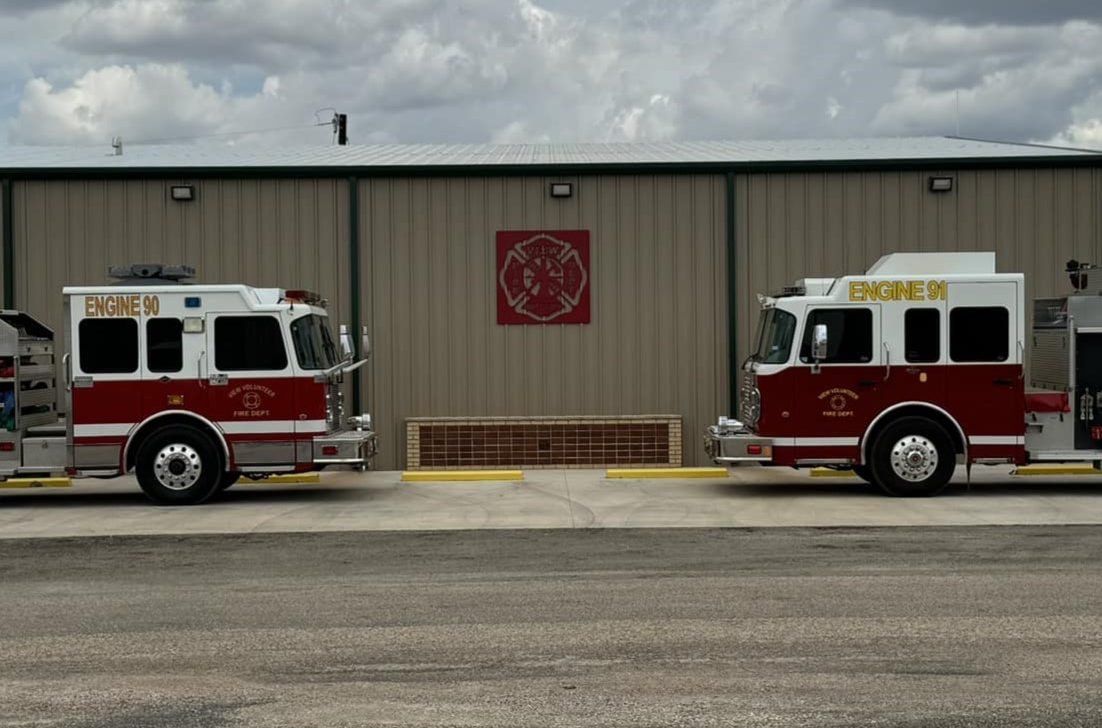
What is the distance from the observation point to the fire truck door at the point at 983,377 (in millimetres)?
14805

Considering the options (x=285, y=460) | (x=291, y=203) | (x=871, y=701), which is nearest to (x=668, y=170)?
(x=291, y=203)

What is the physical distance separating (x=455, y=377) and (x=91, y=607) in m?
9.96

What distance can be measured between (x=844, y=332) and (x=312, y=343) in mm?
6175

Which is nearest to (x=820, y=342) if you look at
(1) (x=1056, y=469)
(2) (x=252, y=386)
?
(1) (x=1056, y=469)

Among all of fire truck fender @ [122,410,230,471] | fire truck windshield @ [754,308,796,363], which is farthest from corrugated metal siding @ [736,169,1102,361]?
fire truck fender @ [122,410,230,471]

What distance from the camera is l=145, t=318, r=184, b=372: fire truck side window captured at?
14.8 metres

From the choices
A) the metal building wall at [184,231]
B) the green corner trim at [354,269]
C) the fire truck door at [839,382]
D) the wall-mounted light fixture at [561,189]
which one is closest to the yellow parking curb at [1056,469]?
the fire truck door at [839,382]

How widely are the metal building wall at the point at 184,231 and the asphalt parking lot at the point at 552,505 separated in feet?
10.3

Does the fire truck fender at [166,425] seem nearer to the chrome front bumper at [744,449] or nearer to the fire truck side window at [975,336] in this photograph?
the chrome front bumper at [744,449]

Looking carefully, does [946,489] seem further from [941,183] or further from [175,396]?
[175,396]

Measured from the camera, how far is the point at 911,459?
14.8m

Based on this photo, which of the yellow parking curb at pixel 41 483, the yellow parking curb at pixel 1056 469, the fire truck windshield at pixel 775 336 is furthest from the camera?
the yellow parking curb at pixel 41 483

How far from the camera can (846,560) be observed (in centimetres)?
1070

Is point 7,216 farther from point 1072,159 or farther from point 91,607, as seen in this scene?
point 1072,159
